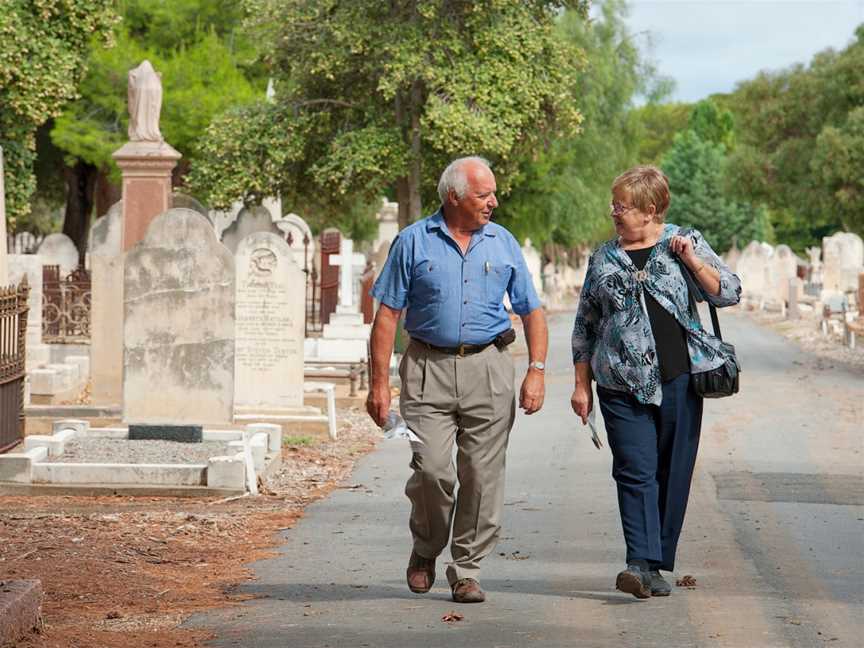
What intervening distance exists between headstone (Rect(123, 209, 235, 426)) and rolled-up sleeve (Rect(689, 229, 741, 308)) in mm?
7342

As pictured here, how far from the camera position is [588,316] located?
25.0 feet

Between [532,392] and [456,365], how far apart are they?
0.37 m

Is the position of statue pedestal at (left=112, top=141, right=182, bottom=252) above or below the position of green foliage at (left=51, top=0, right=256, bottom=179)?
below

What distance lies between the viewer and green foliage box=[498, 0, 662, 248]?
39781mm

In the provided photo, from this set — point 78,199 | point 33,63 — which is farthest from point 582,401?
point 78,199

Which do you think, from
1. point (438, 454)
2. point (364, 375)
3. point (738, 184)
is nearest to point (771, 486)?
point (438, 454)

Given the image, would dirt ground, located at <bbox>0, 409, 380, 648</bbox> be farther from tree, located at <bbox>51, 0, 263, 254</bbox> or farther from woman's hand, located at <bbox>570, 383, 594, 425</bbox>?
tree, located at <bbox>51, 0, 263, 254</bbox>

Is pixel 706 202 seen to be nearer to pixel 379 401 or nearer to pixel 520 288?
pixel 520 288

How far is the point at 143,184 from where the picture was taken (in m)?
18.6

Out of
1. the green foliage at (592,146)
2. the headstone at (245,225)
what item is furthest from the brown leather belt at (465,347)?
the green foliage at (592,146)

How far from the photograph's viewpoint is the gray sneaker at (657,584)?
7.36 m

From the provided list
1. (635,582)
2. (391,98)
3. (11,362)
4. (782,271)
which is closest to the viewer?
(635,582)

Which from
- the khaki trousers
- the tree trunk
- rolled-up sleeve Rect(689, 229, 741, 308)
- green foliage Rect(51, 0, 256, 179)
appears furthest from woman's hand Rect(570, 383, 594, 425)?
→ the tree trunk

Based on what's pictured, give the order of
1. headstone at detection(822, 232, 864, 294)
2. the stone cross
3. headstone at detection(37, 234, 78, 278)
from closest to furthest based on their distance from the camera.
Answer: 1. the stone cross
2. headstone at detection(37, 234, 78, 278)
3. headstone at detection(822, 232, 864, 294)
